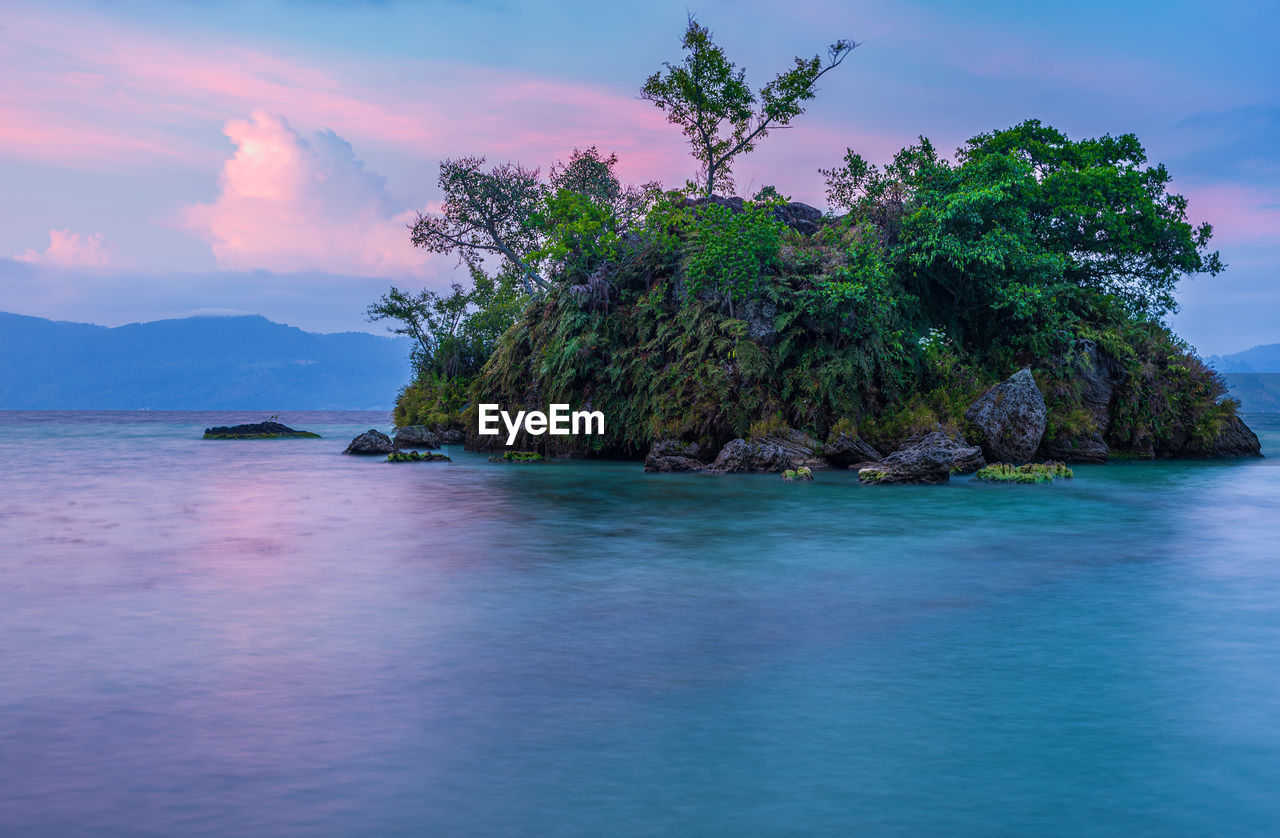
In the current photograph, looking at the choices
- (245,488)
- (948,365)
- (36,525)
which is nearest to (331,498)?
(245,488)

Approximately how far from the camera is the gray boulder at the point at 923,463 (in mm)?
21266

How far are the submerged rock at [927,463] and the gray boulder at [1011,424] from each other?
5.70ft

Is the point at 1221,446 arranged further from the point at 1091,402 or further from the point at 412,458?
the point at 412,458

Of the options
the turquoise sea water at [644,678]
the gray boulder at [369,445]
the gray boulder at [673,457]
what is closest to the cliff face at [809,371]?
the gray boulder at [673,457]

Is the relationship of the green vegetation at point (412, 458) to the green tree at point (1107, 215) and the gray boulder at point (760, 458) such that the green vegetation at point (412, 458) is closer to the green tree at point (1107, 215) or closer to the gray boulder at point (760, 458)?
the gray boulder at point (760, 458)

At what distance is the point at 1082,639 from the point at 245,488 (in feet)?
62.4

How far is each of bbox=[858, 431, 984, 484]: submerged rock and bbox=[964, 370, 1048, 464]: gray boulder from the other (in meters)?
1.74

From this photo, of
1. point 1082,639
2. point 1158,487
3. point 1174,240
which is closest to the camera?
point 1082,639

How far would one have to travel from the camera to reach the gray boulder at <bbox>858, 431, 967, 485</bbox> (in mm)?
21266

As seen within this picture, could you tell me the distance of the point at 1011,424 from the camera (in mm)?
25375

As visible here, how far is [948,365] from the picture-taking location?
27.1 meters

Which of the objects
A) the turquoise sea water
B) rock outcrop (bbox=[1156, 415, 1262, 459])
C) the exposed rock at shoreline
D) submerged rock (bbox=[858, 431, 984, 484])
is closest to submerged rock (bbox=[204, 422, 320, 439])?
the turquoise sea water

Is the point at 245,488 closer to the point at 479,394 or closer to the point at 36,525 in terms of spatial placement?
the point at 36,525

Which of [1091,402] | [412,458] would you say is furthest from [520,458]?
[1091,402]
